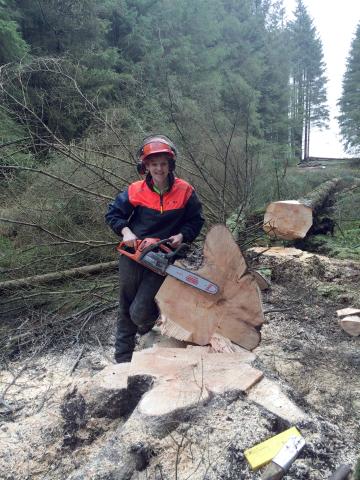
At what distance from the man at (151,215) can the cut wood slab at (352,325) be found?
158 cm

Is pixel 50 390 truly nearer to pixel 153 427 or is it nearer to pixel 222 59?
pixel 153 427

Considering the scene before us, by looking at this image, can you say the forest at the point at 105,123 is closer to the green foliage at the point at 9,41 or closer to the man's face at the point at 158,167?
the green foliage at the point at 9,41

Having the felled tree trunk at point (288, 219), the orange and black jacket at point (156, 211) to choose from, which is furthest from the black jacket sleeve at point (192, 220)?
the felled tree trunk at point (288, 219)

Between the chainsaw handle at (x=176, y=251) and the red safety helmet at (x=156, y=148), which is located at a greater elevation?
the red safety helmet at (x=156, y=148)

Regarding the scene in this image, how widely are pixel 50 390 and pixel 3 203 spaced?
9.69ft

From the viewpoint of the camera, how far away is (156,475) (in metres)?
1.56

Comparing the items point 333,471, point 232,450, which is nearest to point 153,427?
point 232,450

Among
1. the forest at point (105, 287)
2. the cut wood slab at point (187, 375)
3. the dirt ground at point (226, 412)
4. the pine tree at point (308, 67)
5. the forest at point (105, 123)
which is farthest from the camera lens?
the pine tree at point (308, 67)

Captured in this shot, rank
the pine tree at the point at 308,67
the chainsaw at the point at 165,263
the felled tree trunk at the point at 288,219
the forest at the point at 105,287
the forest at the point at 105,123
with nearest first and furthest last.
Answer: the forest at the point at 105,287 < the chainsaw at the point at 165,263 < the forest at the point at 105,123 < the felled tree trunk at the point at 288,219 < the pine tree at the point at 308,67

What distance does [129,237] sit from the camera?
100 inches

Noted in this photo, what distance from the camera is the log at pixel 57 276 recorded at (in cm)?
418

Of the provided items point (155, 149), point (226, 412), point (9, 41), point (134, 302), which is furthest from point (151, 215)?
point (9, 41)

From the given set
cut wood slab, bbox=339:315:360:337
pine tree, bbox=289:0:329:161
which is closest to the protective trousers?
cut wood slab, bbox=339:315:360:337

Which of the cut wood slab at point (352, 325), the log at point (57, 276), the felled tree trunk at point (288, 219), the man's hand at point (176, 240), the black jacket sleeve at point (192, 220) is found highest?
the black jacket sleeve at point (192, 220)
